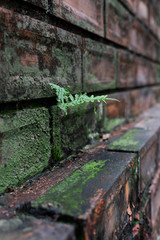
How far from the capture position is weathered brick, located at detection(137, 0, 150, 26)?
3758 mm

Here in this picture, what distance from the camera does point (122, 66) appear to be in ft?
10.7

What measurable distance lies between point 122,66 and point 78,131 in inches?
65.9

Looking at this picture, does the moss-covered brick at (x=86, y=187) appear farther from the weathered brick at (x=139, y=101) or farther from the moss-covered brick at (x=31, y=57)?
the weathered brick at (x=139, y=101)

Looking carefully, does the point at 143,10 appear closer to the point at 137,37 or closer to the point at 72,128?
the point at 137,37

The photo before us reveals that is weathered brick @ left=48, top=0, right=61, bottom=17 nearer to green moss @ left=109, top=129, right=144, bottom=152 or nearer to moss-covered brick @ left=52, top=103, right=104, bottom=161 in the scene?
moss-covered brick @ left=52, top=103, right=104, bottom=161

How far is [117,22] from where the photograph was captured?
2844 mm

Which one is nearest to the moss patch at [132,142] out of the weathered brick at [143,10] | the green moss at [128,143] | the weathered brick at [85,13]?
the green moss at [128,143]

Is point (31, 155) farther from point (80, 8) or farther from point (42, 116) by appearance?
point (80, 8)

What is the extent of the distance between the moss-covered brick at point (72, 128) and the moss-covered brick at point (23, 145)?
0.32 feet

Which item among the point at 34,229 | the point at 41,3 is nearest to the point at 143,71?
the point at 41,3

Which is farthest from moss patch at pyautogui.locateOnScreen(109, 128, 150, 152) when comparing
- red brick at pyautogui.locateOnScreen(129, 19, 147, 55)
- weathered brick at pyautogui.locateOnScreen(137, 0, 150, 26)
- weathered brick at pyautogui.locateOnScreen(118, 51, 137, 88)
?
weathered brick at pyautogui.locateOnScreen(137, 0, 150, 26)

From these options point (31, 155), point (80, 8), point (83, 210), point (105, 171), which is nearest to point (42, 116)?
point (31, 155)

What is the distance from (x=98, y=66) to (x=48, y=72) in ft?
3.32

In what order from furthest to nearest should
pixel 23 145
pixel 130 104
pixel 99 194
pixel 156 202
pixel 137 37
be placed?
pixel 137 37 < pixel 130 104 < pixel 156 202 < pixel 23 145 < pixel 99 194
